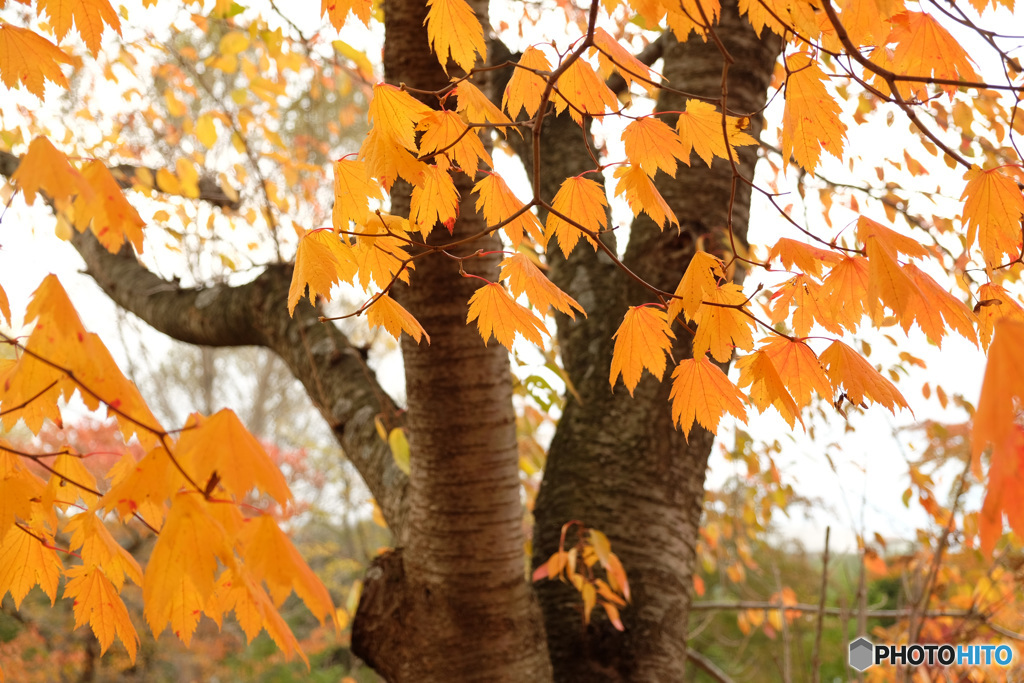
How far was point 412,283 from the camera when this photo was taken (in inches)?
48.9

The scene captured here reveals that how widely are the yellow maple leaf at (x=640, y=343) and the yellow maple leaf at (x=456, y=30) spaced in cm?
43

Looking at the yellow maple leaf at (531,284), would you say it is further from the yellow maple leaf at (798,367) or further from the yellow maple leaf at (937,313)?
the yellow maple leaf at (937,313)

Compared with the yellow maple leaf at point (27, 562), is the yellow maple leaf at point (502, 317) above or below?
above

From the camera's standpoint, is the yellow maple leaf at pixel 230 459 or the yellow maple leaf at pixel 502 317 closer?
the yellow maple leaf at pixel 230 459

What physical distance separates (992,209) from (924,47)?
0.27 m

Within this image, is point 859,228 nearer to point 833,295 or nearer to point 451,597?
point 833,295

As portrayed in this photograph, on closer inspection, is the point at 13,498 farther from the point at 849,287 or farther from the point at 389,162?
the point at 849,287

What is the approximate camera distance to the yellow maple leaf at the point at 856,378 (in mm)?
852

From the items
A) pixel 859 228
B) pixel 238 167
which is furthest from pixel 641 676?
pixel 238 167

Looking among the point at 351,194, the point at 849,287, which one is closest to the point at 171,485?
the point at 351,194

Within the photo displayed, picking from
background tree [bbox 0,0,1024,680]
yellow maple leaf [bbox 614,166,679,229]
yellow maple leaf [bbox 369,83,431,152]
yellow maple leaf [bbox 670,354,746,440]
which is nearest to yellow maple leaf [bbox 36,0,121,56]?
background tree [bbox 0,0,1024,680]

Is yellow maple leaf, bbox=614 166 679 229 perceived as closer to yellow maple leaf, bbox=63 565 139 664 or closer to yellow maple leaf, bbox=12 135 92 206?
yellow maple leaf, bbox=12 135 92 206

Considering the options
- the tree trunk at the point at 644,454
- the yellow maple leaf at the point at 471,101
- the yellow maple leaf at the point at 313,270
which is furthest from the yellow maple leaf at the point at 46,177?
the tree trunk at the point at 644,454

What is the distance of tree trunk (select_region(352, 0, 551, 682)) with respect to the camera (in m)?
A: 1.24
